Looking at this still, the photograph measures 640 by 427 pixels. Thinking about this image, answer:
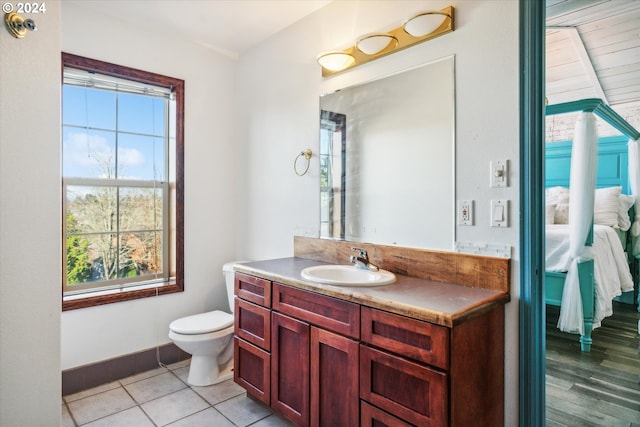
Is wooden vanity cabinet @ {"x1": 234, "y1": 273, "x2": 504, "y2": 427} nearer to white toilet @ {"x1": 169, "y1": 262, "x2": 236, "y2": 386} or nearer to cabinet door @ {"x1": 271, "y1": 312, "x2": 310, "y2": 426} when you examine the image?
cabinet door @ {"x1": 271, "y1": 312, "x2": 310, "y2": 426}

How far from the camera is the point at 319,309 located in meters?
1.72

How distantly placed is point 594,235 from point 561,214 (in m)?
0.89

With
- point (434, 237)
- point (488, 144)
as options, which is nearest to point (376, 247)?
point (434, 237)

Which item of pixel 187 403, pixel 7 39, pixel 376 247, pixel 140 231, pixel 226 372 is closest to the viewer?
pixel 7 39

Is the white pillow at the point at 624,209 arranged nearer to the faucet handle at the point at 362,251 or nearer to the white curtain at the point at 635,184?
the white curtain at the point at 635,184

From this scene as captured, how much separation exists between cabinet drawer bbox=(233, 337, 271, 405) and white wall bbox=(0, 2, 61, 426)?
0.95 m

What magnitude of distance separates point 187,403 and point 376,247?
154cm

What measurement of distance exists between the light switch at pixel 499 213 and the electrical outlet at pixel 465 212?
4.1 inches

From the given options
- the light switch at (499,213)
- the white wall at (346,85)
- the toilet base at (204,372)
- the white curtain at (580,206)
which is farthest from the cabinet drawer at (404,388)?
the white curtain at (580,206)

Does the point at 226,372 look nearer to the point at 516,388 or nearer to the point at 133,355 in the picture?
the point at 133,355

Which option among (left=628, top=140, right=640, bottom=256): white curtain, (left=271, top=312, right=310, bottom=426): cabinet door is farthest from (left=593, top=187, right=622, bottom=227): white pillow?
(left=271, top=312, right=310, bottom=426): cabinet door

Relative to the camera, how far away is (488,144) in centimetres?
167

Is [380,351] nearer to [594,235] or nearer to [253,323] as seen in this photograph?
[253,323]

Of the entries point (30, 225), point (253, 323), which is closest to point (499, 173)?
point (253, 323)
